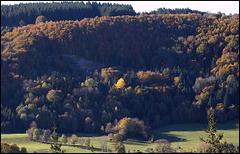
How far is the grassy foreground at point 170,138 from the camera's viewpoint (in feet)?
465

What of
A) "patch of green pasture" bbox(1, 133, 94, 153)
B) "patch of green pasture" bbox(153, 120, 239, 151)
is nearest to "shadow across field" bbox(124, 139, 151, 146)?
"patch of green pasture" bbox(153, 120, 239, 151)

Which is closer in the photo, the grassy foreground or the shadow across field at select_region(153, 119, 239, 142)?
the grassy foreground

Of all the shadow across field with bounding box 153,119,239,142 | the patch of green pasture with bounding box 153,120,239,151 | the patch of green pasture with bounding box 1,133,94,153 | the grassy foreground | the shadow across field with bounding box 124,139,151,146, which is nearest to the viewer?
the patch of green pasture with bounding box 1,133,94,153

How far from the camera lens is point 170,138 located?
16575 cm

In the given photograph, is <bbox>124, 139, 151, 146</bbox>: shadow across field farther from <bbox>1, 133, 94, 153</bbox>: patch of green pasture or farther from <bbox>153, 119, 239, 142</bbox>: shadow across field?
<bbox>1, 133, 94, 153</bbox>: patch of green pasture

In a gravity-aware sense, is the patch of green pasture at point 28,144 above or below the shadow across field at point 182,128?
below

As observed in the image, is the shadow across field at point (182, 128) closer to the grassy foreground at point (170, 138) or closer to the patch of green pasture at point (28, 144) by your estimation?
the grassy foreground at point (170, 138)

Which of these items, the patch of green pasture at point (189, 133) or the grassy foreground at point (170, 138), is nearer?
the grassy foreground at point (170, 138)

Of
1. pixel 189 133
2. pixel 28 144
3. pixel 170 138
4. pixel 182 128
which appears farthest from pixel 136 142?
pixel 28 144

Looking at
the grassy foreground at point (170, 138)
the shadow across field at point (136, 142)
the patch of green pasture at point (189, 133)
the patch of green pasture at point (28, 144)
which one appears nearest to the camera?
the patch of green pasture at point (28, 144)

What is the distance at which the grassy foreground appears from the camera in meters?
142

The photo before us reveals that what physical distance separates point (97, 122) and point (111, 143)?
2537 centimetres

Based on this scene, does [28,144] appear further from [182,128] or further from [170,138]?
[182,128]

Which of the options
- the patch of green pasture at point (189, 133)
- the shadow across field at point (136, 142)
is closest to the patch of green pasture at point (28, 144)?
the shadow across field at point (136, 142)
